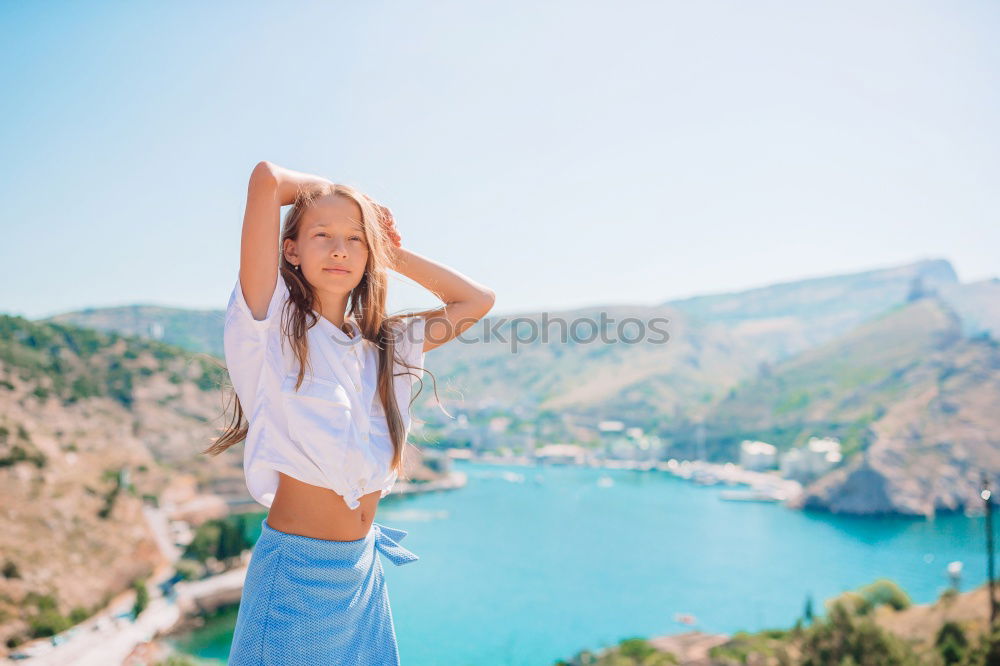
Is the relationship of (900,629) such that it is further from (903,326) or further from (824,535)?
(903,326)

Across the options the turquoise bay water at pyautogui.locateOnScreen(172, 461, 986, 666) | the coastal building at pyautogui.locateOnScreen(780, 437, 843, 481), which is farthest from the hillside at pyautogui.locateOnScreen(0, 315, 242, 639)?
the coastal building at pyautogui.locateOnScreen(780, 437, 843, 481)

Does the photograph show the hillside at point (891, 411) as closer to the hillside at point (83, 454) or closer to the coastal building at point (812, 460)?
the coastal building at point (812, 460)

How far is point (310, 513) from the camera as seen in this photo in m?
0.70

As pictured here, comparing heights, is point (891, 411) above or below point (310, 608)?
below

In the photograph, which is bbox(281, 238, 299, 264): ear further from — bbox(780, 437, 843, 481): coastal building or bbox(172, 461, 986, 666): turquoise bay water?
bbox(780, 437, 843, 481): coastal building

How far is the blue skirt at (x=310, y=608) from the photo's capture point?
2.09 feet

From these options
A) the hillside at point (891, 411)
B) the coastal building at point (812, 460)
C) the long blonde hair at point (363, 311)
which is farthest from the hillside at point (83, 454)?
the coastal building at point (812, 460)

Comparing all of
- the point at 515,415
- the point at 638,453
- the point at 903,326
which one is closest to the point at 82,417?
the point at 638,453

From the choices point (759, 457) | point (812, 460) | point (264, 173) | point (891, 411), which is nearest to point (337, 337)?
point (264, 173)

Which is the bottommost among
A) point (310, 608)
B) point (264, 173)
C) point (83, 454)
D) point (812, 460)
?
point (812, 460)

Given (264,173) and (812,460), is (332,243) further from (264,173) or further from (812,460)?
(812,460)

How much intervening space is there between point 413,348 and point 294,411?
0.61ft

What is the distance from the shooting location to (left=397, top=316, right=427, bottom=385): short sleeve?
31.4 inches

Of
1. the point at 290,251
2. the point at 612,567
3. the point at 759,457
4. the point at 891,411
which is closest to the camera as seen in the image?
the point at 290,251
